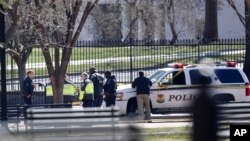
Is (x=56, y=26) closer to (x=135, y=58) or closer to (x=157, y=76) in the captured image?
(x=157, y=76)

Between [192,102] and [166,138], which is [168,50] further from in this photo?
[192,102]

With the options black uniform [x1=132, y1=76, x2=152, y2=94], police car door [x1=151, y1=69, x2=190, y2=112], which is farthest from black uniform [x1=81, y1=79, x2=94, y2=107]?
police car door [x1=151, y1=69, x2=190, y2=112]

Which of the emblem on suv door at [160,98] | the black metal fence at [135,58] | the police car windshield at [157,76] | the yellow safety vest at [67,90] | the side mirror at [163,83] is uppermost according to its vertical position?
the black metal fence at [135,58]

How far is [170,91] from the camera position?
21.5m

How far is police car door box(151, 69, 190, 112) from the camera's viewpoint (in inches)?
841

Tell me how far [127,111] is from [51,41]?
337 centimetres

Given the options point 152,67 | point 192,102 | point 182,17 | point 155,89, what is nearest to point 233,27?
point 182,17

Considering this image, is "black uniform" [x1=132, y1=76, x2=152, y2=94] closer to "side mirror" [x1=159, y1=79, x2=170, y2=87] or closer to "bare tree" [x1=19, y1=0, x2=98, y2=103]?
"side mirror" [x1=159, y1=79, x2=170, y2=87]

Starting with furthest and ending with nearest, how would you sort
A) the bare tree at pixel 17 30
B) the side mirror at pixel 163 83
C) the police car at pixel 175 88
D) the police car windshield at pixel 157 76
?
the police car windshield at pixel 157 76 → the side mirror at pixel 163 83 → the police car at pixel 175 88 → the bare tree at pixel 17 30

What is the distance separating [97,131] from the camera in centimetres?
1368

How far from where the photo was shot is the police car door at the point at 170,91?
2136 centimetres

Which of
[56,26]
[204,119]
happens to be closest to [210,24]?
[56,26]

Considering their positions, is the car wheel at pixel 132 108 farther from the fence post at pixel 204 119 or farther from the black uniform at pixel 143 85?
the fence post at pixel 204 119

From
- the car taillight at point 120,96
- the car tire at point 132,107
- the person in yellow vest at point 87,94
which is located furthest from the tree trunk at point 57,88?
the car tire at point 132,107
